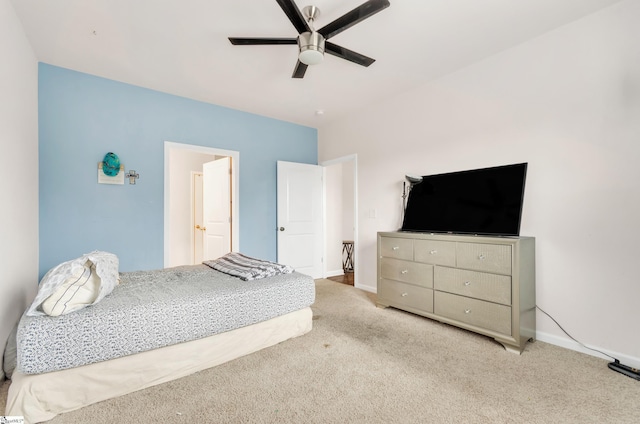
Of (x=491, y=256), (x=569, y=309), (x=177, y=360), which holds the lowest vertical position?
(x=177, y=360)

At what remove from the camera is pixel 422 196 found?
131 inches

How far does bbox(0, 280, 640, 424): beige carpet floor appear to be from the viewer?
1543mm

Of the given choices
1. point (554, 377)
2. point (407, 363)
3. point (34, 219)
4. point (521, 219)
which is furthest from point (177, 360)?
point (521, 219)

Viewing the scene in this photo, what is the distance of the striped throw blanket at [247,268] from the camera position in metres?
2.49

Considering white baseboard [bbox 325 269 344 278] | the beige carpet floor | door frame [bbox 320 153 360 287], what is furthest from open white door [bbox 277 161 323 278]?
the beige carpet floor

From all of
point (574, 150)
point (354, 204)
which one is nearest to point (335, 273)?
point (354, 204)

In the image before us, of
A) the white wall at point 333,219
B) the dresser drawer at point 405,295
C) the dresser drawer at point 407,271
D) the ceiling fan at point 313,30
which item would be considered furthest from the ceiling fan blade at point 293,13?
the white wall at point 333,219

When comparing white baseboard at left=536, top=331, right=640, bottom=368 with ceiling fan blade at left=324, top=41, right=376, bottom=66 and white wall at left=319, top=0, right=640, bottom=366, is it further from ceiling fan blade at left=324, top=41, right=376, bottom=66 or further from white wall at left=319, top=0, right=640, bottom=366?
ceiling fan blade at left=324, top=41, right=376, bottom=66

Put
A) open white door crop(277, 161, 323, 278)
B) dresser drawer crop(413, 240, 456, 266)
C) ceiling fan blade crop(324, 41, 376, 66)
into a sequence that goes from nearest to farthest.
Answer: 1. ceiling fan blade crop(324, 41, 376, 66)
2. dresser drawer crop(413, 240, 456, 266)
3. open white door crop(277, 161, 323, 278)

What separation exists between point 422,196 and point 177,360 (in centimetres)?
284

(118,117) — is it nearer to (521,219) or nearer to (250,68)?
(250,68)

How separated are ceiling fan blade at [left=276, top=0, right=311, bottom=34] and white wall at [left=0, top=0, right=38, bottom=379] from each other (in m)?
1.98

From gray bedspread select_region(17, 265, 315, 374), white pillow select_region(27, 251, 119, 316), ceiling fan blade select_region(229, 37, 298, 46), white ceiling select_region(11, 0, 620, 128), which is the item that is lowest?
gray bedspread select_region(17, 265, 315, 374)

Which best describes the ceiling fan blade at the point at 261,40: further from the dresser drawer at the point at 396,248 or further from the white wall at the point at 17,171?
the dresser drawer at the point at 396,248
